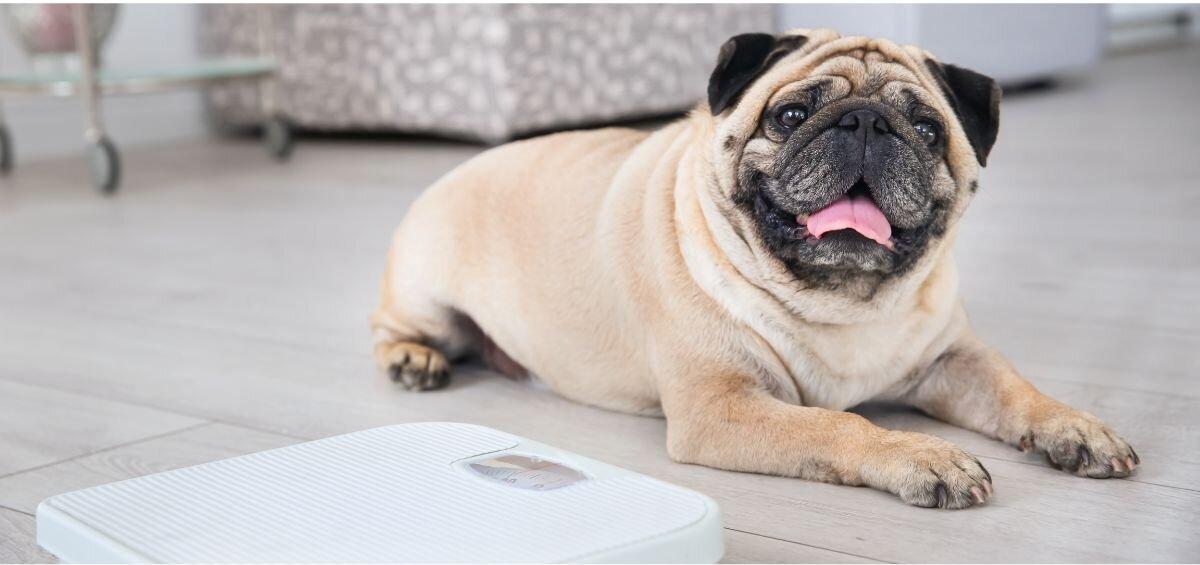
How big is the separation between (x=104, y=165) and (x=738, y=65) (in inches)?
95.9

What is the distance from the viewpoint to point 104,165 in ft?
10.8

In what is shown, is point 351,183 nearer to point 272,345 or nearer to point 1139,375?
point 272,345

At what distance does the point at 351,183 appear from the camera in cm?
336

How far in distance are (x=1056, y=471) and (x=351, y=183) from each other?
2431 mm

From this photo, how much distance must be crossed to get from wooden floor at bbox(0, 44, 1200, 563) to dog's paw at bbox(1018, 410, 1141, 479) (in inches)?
0.7

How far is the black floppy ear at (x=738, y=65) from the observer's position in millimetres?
1283

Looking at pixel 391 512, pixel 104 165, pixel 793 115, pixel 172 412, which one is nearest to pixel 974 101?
pixel 793 115

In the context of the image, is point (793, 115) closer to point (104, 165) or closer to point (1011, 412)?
point (1011, 412)

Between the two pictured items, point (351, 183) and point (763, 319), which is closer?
point (763, 319)

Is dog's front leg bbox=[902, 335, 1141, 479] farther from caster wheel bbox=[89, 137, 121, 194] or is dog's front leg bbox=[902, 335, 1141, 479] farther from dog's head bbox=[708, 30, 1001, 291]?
caster wheel bbox=[89, 137, 121, 194]

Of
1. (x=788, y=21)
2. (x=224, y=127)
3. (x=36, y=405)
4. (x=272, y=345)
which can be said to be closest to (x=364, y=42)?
(x=224, y=127)

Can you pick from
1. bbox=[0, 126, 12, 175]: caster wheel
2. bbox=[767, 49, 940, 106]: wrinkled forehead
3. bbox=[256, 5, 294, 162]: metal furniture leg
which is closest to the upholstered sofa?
bbox=[256, 5, 294, 162]: metal furniture leg

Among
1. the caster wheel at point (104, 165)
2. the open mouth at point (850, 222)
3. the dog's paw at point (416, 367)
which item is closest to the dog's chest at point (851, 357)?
the open mouth at point (850, 222)

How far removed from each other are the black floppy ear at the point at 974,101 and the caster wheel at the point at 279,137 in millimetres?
2893
